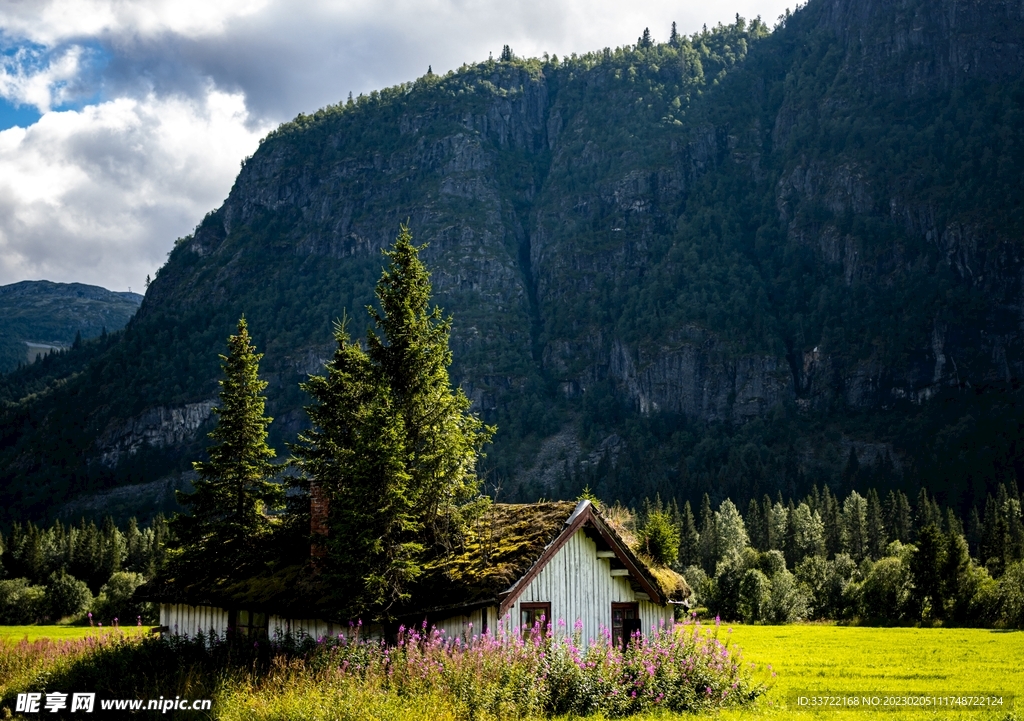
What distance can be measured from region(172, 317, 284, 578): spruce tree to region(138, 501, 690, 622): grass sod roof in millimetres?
1603

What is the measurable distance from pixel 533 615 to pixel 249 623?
11061 millimetres

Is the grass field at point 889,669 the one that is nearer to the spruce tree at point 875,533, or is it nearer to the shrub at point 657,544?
the shrub at point 657,544

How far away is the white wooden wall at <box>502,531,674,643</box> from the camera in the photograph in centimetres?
2845

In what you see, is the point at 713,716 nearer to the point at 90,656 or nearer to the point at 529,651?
the point at 529,651

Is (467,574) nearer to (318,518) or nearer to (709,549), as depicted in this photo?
(318,518)

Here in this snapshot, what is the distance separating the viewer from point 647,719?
23.5 m

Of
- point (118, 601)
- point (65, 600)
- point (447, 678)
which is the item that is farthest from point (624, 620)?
point (65, 600)

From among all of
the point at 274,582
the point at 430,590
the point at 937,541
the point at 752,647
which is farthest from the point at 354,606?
the point at 937,541

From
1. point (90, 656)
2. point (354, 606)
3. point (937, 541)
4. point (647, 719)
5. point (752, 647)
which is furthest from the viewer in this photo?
point (937, 541)

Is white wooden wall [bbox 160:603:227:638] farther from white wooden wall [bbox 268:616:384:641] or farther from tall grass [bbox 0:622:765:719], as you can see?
tall grass [bbox 0:622:765:719]

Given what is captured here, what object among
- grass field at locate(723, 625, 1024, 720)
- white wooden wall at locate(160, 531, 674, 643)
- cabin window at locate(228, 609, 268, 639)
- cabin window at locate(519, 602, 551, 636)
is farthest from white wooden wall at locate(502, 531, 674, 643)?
cabin window at locate(228, 609, 268, 639)

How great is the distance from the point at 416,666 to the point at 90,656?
42.9 feet

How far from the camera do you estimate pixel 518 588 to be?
27359mm

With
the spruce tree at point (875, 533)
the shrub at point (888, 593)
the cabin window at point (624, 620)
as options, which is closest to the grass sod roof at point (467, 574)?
the cabin window at point (624, 620)
